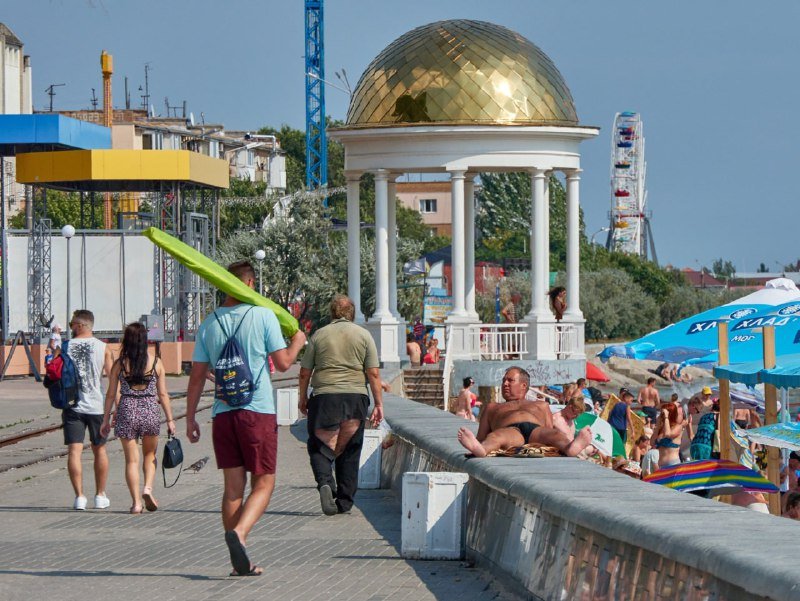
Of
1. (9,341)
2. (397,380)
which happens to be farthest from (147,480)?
(9,341)

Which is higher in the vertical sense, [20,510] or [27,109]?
[27,109]

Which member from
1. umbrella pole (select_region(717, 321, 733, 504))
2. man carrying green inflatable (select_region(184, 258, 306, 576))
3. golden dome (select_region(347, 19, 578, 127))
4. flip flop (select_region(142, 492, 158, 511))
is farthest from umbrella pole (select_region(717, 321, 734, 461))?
golden dome (select_region(347, 19, 578, 127))

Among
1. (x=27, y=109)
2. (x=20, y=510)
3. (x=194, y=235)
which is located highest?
(x=27, y=109)

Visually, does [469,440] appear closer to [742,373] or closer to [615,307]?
[742,373]

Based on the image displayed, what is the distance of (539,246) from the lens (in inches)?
1344

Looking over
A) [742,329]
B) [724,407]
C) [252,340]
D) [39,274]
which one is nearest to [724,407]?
[724,407]

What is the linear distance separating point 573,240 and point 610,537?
1092 inches

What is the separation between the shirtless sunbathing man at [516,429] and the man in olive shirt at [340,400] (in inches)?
63.1

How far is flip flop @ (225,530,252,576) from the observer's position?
376 inches

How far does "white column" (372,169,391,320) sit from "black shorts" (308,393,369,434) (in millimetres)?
20691

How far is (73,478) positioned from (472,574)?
198 inches

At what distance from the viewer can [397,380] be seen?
101 feet

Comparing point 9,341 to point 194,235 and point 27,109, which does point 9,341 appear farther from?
point 27,109

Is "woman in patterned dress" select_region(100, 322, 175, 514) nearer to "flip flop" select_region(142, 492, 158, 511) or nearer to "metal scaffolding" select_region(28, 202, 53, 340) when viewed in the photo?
"flip flop" select_region(142, 492, 158, 511)
